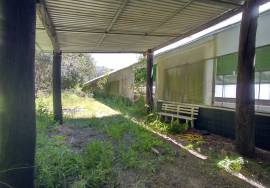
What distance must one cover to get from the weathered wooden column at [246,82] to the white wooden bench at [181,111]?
3327 mm

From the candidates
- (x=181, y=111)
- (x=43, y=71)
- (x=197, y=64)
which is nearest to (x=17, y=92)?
(x=197, y=64)

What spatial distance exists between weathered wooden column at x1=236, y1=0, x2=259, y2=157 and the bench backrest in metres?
3.38

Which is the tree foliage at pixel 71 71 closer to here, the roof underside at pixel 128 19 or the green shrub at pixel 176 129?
the roof underside at pixel 128 19

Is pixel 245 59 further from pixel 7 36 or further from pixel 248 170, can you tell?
pixel 7 36

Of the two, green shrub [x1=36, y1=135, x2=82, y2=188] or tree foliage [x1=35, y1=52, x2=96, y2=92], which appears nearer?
green shrub [x1=36, y1=135, x2=82, y2=188]

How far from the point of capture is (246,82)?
4.89m

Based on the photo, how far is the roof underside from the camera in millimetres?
5254

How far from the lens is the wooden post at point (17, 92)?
1889mm

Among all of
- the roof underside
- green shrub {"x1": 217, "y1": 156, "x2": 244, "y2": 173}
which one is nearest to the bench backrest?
the roof underside

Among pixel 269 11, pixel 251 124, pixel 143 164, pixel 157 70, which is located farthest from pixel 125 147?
pixel 157 70

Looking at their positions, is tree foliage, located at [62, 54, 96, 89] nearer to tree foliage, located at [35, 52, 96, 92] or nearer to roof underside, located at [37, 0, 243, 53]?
tree foliage, located at [35, 52, 96, 92]

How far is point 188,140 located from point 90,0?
181 inches

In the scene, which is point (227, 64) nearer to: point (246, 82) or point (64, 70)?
point (246, 82)

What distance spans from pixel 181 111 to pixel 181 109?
0.33 feet
